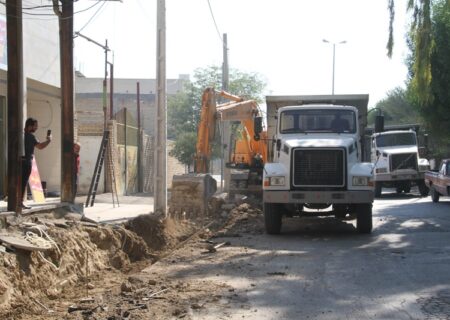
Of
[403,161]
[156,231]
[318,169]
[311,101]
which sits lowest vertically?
[156,231]

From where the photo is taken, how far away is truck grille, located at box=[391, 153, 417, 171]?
26.3 metres

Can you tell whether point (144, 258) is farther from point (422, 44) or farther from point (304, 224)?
point (422, 44)

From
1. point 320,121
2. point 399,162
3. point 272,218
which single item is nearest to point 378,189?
point 399,162

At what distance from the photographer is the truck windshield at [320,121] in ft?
44.5

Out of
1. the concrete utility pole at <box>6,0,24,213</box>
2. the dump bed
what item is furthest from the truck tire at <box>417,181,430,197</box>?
the concrete utility pole at <box>6,0,24,213</box>

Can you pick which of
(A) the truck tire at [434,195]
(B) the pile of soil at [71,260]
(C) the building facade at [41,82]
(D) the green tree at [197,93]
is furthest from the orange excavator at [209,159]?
(D) the green tree at [197,93]

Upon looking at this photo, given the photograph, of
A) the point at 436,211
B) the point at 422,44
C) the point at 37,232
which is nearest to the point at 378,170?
the point at 436,211

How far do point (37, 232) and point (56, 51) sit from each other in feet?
34.3

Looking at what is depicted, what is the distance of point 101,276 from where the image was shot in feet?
27.9

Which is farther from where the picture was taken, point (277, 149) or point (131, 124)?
point (131, 124)

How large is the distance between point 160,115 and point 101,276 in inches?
258

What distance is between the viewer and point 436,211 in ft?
59.3

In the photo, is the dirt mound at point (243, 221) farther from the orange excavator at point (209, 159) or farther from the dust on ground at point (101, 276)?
the dust on ground at point (101, 276)

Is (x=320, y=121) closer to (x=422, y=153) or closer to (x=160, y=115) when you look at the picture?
(x=160, y=115)
